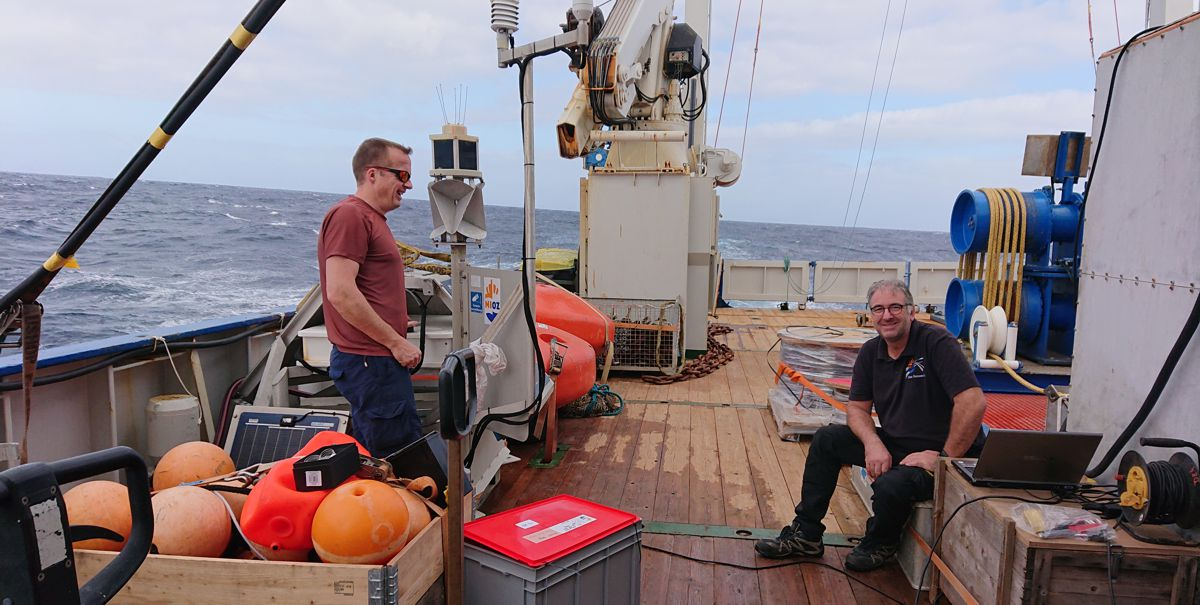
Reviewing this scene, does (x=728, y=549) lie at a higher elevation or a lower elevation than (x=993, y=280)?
lower

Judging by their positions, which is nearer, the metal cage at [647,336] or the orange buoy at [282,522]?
the orange buoy at [282,522]

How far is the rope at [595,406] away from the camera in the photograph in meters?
5.99

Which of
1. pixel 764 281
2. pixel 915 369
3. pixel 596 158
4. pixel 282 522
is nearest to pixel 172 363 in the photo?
pixel 282 522

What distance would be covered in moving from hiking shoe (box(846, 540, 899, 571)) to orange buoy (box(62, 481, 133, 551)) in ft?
9.29

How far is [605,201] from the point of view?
7.74 meters

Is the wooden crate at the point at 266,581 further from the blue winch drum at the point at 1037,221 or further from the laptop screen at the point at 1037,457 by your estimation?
the blue winch drum at the point at 1037,221

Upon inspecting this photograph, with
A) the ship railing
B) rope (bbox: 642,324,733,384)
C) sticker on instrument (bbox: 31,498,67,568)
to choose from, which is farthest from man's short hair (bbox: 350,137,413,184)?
the ship railing

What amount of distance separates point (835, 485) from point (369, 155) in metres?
2.58

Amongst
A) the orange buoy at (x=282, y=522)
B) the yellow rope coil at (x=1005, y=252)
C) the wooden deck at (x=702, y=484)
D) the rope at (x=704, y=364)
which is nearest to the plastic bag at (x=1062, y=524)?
the wooden deck at (x=702, y=484)

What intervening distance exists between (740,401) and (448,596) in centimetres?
449

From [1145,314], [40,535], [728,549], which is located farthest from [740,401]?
[40,535]

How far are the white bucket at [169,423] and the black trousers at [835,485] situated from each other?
3.13m

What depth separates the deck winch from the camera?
5.45 meters

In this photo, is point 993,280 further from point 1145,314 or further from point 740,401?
point 1145,314
